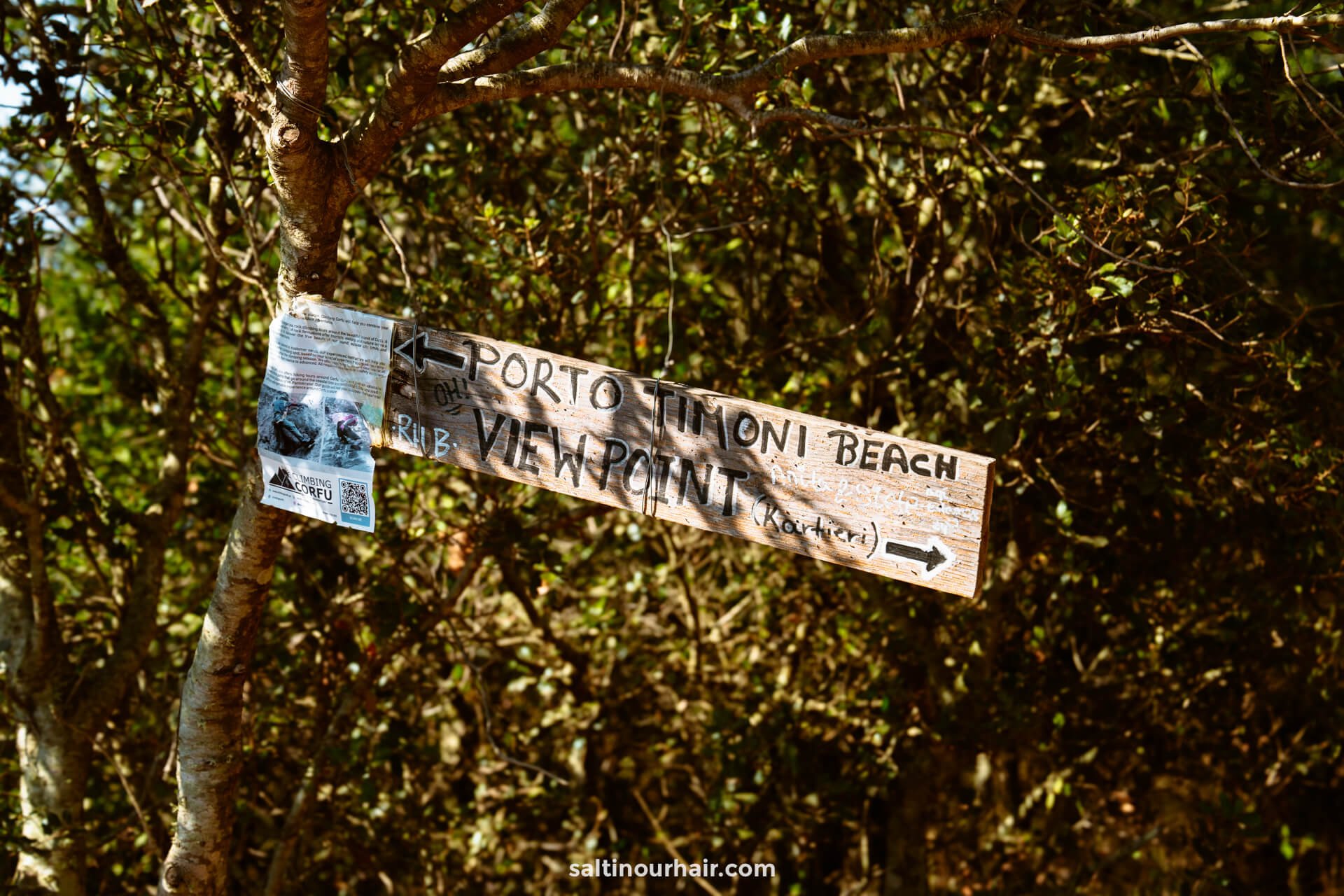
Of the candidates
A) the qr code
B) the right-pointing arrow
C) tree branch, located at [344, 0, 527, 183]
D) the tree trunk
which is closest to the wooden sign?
the right-pointing arrow

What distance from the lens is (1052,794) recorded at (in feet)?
13.6

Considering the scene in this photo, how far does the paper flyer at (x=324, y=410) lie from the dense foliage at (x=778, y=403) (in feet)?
1.89

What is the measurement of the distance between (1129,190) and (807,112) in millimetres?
1053

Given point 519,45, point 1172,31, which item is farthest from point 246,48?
point 1172,31

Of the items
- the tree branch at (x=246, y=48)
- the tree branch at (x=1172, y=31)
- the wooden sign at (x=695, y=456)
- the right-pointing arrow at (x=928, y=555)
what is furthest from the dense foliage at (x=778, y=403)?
the right-pointing arrow at (x=928, y=555)

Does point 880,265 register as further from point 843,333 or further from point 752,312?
point 752,312

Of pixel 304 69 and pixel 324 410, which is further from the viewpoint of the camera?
pixel 324 410

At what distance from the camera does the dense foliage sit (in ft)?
9.68

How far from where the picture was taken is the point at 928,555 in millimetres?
1762

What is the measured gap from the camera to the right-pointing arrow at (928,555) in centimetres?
175

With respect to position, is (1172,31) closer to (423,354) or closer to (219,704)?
(423,354)

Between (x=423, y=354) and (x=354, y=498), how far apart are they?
0.99 feet

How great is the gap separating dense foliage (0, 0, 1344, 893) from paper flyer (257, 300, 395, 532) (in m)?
0.57

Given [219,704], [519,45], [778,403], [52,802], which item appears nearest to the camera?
[519,45]
